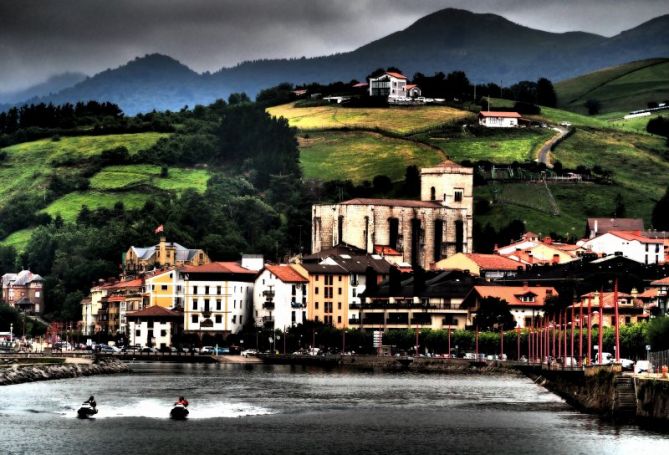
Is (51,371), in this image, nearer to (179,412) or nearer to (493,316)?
(179,412)

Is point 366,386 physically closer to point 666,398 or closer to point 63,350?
point 666,398

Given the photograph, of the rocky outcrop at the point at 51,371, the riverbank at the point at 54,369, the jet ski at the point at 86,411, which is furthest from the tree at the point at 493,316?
the jet ski at the point at 86,411

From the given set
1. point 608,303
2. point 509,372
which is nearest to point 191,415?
point 509,372

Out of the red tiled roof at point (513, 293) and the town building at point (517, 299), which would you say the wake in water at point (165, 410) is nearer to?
the town building at point (517, 299)

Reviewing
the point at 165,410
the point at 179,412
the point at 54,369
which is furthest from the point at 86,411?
the point at 54,369

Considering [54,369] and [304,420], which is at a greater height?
[54,369]

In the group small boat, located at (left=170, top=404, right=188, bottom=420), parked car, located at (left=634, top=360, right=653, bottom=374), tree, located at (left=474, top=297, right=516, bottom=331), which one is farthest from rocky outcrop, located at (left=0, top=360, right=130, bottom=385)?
parked car, located at (left=634, top=360, right=653, bottom=374)

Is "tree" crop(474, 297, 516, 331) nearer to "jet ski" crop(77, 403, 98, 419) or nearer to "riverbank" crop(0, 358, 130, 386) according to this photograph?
"riverbank" crop(0, 358, 130, 386)
